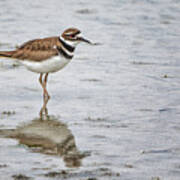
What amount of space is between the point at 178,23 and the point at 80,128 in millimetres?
9299

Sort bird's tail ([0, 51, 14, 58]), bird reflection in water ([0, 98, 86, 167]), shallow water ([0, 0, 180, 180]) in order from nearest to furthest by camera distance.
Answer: shallow water ([0, 0, 180, 180]) → bird reflection in water ([0, 98, 86, 167]) → bird's tail ([0, 51, 14, 58])

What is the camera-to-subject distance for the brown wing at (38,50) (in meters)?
11.3

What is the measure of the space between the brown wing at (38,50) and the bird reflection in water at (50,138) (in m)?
1.35

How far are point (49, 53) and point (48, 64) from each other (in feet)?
0.69

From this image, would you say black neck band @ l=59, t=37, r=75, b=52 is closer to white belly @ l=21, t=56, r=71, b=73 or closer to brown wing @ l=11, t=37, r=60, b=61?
brown wing @ l=11, t=37, r=60, b=61

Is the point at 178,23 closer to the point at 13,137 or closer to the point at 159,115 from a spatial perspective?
the point at 159,115

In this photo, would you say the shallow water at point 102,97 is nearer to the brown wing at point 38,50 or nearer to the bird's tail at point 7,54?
the bird's tail at point 7,54

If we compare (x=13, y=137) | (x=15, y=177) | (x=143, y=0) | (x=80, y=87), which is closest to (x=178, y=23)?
(x=143, y=0)

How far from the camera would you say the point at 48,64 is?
1131 cm

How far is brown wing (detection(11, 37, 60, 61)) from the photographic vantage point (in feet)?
37.1

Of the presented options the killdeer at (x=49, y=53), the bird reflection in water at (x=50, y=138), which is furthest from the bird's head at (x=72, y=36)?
the bird reflection in water at (x=50, y=138)

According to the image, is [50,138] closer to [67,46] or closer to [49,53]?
[49,53]

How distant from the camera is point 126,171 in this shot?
26.2 feet

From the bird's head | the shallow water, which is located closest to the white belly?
the bird's head
